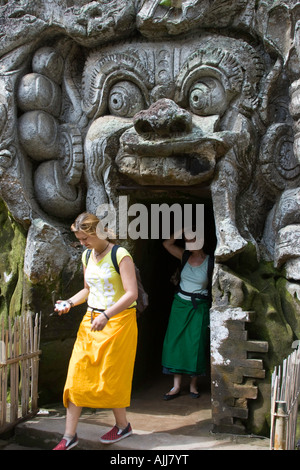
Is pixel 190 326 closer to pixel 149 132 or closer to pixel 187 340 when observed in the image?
pixel 187 340

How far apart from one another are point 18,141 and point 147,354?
9.37 feet

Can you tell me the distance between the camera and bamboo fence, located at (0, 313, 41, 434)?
12.6 ft

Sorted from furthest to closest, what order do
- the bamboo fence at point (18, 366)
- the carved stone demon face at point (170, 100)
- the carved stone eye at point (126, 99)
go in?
the carved stone eye at point (126, 99), the carved stone demon face at point (170, 100), the bamboo fence at point (18, 366)

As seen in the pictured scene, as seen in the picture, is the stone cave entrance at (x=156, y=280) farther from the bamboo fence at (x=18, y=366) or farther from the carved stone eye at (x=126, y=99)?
the bamboo fence at (x=18, y=366)

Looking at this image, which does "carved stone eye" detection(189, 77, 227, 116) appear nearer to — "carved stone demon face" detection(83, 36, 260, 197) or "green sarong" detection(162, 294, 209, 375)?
"carved stone demon face" detection(83, 36, 260, 197)

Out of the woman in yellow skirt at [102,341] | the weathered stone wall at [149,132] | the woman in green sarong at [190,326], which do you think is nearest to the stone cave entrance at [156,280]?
the weathered stone wall at [149,132]

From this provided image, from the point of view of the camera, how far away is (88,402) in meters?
3.27

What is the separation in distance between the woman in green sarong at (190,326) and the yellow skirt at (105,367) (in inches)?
56.6

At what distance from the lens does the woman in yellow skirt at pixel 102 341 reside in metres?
3.26

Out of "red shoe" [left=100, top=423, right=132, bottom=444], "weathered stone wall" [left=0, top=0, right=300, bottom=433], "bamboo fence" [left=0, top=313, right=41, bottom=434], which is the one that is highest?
"weathered stone wall" [left=0, top=0, right=300, bottom=433]

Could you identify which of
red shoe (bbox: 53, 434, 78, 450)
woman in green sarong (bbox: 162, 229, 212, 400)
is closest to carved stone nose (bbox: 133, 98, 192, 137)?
woman in green sarong (bbox: 162, 229, 212, 400)

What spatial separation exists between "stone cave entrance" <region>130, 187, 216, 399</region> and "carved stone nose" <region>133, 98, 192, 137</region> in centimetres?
63

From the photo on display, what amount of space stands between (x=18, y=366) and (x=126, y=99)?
2.69 meters

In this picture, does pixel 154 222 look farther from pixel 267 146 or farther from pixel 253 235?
pixel 267 146
